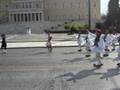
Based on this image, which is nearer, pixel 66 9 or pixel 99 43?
pixel 99 43

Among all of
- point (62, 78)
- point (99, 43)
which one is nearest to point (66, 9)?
point (99, 43)

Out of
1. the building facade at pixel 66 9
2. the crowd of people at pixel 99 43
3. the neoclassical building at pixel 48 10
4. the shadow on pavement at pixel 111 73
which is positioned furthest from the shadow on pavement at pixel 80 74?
the building facade at pixel 66 9

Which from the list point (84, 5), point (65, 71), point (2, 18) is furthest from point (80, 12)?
point (65, 71)

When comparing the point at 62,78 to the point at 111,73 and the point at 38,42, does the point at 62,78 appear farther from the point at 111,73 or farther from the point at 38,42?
the point at 38,42

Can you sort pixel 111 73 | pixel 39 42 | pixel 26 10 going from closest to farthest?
pixel 111 73, pixel 39 42, pixel 26 10

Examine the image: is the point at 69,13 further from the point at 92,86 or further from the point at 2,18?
the point at 92,86

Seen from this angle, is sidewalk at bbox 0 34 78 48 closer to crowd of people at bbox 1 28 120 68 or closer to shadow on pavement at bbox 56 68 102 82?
crowd of people at bbox 1 28 120 68

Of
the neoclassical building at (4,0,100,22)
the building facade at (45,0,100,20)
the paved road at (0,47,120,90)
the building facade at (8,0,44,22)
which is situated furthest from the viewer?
the building facade at (45,0,100,20)

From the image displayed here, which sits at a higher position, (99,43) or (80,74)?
(99,43)

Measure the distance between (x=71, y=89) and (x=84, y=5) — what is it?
114 m

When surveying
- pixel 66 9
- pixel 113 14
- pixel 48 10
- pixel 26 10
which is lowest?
pixel 113 14

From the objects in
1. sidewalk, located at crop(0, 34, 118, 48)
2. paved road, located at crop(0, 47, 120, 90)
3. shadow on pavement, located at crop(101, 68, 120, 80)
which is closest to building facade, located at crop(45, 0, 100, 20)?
sidewalk, located at crop(0, 34, 118, 48)

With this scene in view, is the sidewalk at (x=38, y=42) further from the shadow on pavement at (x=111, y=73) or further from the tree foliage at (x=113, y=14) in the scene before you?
the tree foliage at (x=113, y=14)

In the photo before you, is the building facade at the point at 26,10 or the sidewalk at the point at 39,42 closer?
the sidewalk at the point at 39,42
